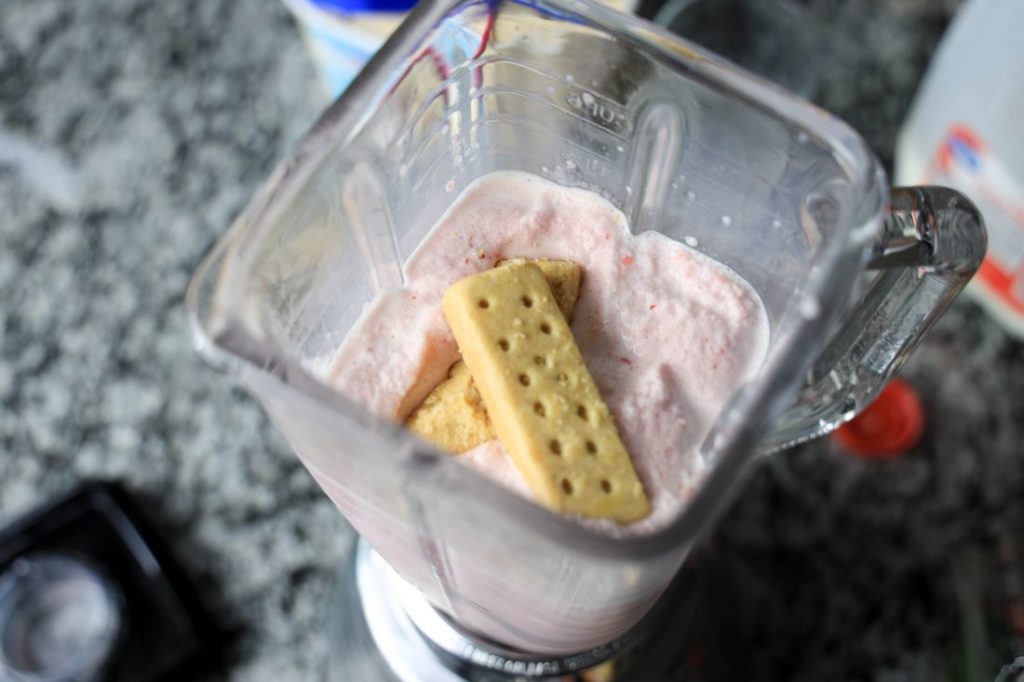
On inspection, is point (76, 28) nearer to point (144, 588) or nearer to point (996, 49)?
point (144, 588)

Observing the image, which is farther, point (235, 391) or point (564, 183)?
point (235, 391)

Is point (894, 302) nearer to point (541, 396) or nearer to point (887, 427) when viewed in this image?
point (541, 396)

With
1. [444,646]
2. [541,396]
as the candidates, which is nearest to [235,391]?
[444,646]

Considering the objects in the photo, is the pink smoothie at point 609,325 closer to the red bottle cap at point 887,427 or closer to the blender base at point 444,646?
the blender base at point 444,646

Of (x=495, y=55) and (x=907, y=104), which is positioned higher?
(x=495, y=55)

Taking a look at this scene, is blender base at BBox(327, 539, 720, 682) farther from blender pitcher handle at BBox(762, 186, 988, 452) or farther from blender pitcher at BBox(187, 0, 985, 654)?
blender pitcher handle at BBox(762, 186, 988, 452)

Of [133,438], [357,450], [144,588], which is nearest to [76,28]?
[133,438]
